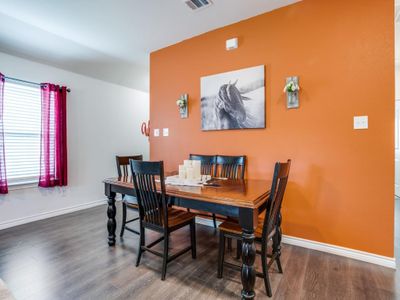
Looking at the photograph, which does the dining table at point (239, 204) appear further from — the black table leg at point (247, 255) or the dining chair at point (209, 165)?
the dining chair at point (209, 165)

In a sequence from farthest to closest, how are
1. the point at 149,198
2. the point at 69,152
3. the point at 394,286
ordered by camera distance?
the point at 69,152 → the point at 149,198 → the point at 394,286

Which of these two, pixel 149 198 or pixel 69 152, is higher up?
pixel 69 152

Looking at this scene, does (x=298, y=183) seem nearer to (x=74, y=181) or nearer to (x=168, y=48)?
(x=168, y=48)

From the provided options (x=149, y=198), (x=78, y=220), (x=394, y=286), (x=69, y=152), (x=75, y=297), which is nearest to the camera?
(x=75, y=297)

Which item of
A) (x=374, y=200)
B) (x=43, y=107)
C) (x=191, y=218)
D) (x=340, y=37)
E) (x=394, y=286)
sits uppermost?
(x=340, y=37)

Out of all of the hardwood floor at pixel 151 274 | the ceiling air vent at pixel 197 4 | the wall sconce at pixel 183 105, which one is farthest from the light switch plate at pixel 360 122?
the wall sconce at pixel 183 105

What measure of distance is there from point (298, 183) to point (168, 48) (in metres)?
2.68

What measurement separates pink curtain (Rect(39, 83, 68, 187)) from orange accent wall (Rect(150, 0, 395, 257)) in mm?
2542

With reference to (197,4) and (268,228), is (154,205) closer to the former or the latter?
(268,228)

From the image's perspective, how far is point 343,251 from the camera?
2170 mm

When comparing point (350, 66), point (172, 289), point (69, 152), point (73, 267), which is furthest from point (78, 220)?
point (350, 66)

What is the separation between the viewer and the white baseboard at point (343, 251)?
6.53 feet

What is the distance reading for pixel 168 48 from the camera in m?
3.41

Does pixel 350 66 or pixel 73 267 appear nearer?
pixel 73 267
